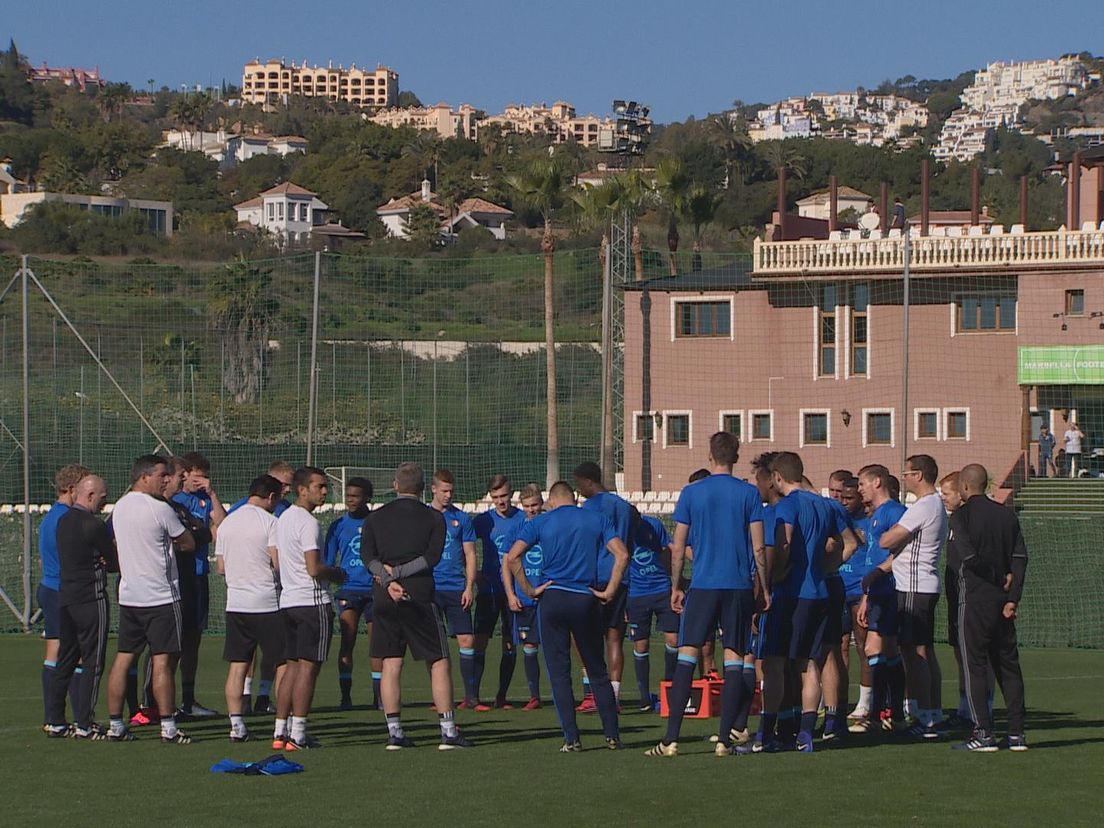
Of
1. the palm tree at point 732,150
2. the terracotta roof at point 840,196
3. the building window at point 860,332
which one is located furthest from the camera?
the palm tree at point 732,150

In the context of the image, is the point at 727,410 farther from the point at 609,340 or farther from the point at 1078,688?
the point at 1078,688

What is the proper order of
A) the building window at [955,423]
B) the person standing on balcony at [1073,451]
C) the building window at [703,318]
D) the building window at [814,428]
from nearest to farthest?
the person standing on balcony at [1073,451], the building window at [955,423], the building window at [814,428], the building window at [703,318]

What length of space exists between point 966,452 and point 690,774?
2844 centimetres

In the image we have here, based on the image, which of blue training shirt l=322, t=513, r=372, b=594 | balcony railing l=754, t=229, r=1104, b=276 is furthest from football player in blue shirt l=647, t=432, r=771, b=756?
balcony railing l=754, t=229, r=1104, b=276

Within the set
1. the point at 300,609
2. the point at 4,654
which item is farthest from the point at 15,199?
the point at 300,609

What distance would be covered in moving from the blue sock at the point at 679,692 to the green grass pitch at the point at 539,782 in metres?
0.20

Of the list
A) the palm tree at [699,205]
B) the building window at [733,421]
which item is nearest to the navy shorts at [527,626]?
the building window at [733,421]

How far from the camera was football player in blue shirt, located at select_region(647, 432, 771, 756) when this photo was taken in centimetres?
976

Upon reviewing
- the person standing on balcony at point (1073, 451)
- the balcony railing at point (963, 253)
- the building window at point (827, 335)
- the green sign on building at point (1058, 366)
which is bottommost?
the person standing on balcony at point (1073, 451)

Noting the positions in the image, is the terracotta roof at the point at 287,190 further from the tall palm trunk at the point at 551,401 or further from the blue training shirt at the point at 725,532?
the blue training shirt at the point at 725,532

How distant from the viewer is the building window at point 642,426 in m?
35.6

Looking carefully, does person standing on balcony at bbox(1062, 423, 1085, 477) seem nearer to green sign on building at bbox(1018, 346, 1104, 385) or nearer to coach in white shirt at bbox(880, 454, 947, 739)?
green sign on building at bbox(1018, 346, 1104, 385)

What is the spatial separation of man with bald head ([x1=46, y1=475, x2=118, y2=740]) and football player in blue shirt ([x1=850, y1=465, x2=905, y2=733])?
5.17m

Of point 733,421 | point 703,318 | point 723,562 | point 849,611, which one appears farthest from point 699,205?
point 723,562
